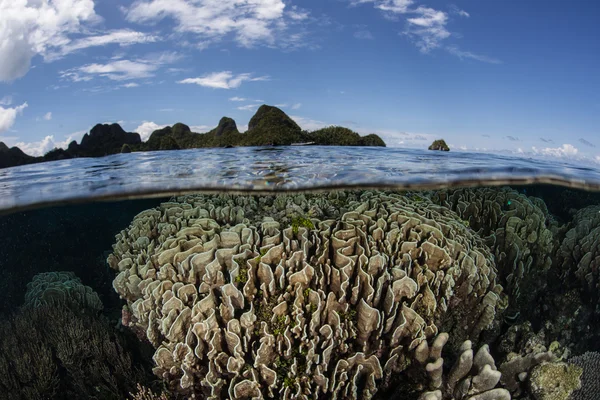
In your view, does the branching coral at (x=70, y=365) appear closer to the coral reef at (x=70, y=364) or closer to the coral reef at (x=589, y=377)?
the coral reef at (x=70, y=364)

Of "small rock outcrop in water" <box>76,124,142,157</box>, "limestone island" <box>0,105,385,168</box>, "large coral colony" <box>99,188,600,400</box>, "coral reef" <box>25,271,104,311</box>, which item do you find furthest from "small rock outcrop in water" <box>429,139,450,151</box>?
"coral reef" <box>25,271,104,311</box>

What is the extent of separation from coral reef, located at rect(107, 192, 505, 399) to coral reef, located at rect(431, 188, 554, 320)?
1.31 m

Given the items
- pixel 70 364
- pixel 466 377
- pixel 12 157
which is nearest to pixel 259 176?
pixel 70 364

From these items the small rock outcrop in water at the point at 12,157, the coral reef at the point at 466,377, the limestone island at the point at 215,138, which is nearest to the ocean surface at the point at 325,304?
the coral reef at the point at 466,377

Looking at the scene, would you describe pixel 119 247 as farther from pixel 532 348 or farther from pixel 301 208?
pixel 532 348

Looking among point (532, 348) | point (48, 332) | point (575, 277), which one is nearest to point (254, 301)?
point (532, 348)

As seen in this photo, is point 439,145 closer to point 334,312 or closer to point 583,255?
point 583,255

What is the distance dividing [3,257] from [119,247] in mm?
9535

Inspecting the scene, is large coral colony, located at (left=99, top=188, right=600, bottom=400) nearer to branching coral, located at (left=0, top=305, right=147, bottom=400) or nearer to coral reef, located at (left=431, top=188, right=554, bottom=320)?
branching coral, located at (left=0, top=305, right=147, bottom=400)

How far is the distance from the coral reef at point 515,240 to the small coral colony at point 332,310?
8.8 inches

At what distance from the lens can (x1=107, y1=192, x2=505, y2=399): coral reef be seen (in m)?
4.17

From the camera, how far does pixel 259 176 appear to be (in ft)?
29.2

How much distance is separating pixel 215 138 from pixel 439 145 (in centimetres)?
1040

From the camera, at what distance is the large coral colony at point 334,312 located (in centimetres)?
412
